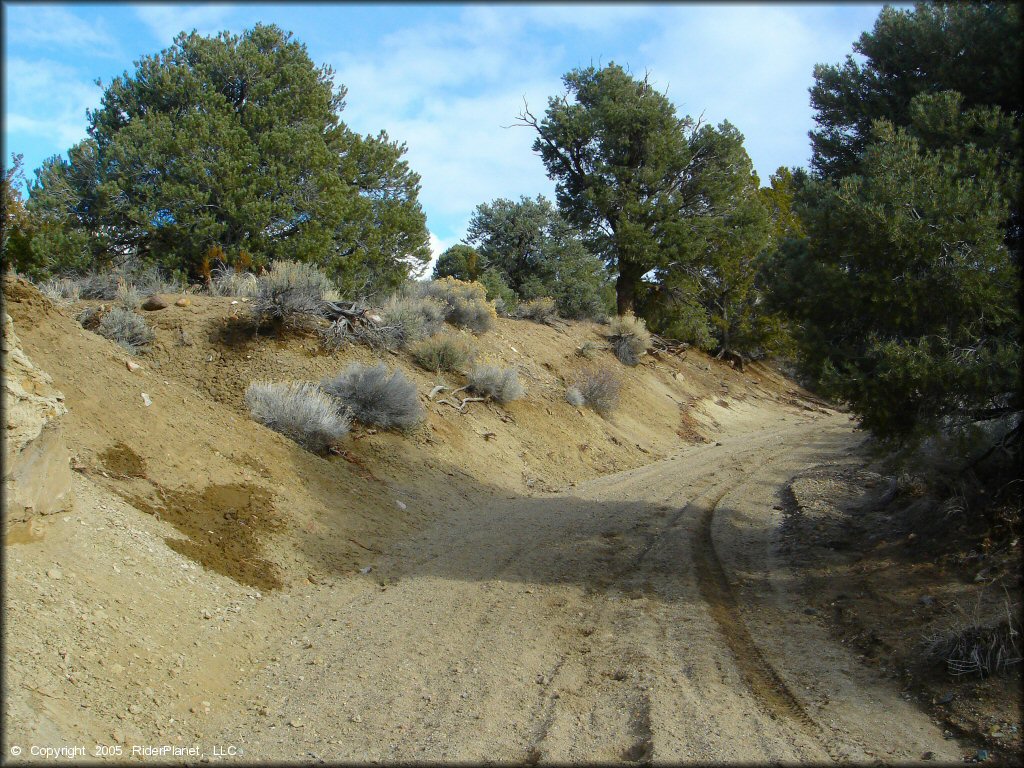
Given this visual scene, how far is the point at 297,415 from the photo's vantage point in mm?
11938

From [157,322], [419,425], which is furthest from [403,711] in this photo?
[157,322]

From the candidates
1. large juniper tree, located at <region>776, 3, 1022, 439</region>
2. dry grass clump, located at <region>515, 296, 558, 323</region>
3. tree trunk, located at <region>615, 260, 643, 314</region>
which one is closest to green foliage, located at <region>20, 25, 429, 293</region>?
dry grass clump, located at <region>515, 296, 558, 323</region>

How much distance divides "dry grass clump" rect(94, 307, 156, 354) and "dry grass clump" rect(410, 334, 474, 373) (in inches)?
232

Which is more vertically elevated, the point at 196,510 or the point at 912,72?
the point at 912,72

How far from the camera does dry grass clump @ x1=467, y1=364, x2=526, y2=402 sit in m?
17.9

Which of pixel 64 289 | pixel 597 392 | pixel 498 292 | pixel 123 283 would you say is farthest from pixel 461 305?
pixel 498 292

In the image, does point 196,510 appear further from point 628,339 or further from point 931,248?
point 628,339

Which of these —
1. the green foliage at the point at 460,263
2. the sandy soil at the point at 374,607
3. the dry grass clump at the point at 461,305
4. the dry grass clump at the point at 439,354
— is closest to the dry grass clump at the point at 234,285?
the sandy soil at the point at 374,607

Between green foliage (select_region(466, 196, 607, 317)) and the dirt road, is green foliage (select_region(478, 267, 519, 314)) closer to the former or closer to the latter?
green foliage (select_region(466, 196, 607, 317))

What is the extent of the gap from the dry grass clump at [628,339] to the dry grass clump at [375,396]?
16.1 meters

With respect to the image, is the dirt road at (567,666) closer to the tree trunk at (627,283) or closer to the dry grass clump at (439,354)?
the dry grass clump at (439,354)

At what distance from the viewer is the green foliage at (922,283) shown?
23.2 feet

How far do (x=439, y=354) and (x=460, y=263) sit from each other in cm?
2053

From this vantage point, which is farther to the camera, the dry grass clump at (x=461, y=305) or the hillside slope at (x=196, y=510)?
the dry grass clump at (x=461, y=305)
